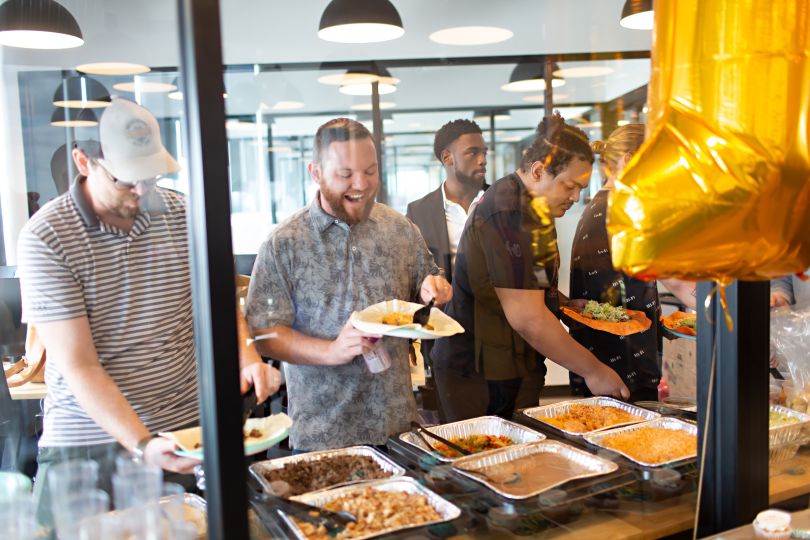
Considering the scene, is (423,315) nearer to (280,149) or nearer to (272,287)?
(272,287)

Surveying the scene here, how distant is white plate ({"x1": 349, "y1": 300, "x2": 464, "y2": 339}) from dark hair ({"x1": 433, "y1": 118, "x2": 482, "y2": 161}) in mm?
688

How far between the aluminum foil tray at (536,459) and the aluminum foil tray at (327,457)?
0.12m

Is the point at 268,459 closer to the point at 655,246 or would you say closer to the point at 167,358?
the point at 167,358

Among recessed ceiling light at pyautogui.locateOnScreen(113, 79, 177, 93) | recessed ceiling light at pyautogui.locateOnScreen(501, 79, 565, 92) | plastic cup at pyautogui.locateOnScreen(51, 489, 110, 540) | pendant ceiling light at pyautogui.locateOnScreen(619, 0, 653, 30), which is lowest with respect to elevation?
plastic cup at pyautogui.locateOnScreen(51, 489, 110, 540)

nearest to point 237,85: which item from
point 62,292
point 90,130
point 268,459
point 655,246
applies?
point 90,130

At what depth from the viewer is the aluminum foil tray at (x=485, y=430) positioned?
146 centimetres

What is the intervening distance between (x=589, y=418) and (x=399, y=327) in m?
0.52

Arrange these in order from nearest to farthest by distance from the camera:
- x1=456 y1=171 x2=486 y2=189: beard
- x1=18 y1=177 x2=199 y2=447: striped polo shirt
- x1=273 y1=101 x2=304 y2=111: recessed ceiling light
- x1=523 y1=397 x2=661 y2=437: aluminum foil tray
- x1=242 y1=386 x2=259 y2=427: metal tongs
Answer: x1=242 y1=386 x2=259 y2=427: metal tongs, x1=18 y1=177 x2=199 y2=447: striped polo shirt, x1=523 y1=397 x2=661 y2=437: aluminum foil tray, x1=273 y1=101 x2=304 y2=111: recessed ceiling light, x1=456 y1=171 x2=486 y2=189: beard

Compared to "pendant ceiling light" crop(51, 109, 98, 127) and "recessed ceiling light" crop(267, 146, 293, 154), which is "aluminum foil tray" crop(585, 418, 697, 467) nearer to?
"recessed ceiling light" crop(267, 146, 293, 154)

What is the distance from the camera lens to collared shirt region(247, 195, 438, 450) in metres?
1.53

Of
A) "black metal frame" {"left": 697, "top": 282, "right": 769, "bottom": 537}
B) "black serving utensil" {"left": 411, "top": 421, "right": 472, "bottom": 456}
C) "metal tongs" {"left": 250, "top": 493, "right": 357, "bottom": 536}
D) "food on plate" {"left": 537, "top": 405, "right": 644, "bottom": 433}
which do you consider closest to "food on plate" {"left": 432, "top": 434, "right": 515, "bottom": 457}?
"black serving utensil" {"left": 411, "top": 421, "right": 472, "bottom": 456}

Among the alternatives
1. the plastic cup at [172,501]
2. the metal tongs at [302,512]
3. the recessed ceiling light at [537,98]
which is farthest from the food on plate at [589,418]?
the recessed ceiling light at [537,98]

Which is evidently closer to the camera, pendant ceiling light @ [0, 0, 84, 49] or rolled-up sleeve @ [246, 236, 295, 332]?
rolled-up sleeve @ [246, 236, 295, 332]

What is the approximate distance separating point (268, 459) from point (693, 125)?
2.87ft
